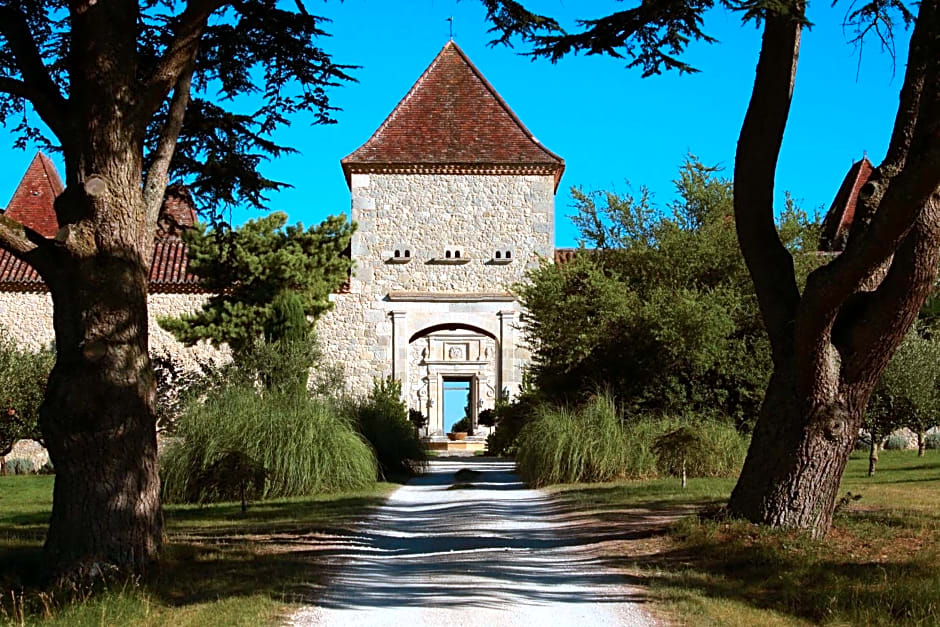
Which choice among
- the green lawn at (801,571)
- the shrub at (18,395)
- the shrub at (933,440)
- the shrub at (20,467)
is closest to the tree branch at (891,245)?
the green lawn at (801,571)

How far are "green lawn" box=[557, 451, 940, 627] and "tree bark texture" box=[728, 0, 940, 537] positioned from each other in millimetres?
408

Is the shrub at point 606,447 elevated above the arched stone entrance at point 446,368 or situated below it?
below

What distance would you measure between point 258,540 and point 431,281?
17.3m

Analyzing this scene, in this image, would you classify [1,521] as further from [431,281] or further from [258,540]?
[431,281]

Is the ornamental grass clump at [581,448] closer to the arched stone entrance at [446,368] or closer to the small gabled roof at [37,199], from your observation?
the small gabled roof at [37,199]

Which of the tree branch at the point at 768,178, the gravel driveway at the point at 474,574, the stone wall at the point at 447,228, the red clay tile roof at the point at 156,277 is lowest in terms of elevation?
the gravel driveway at the point at 474,574

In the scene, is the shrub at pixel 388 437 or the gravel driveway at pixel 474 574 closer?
the gravel driveway at pixel 474 574

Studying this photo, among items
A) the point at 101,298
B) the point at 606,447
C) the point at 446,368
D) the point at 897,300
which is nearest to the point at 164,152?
the point at 101,298

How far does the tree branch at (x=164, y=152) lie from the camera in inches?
276

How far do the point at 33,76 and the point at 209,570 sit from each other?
3.45 m

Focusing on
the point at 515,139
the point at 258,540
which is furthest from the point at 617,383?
the point at 515,139

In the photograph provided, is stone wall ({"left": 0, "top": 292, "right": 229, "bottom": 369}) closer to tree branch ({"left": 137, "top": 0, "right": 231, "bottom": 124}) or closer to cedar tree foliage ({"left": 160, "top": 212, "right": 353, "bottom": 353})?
cedar tree foliage ({"left": 160, "top": 212, "right": 353, "bottom": 353})

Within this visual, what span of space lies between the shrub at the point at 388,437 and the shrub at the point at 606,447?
2403mm

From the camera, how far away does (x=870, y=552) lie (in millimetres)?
6832
